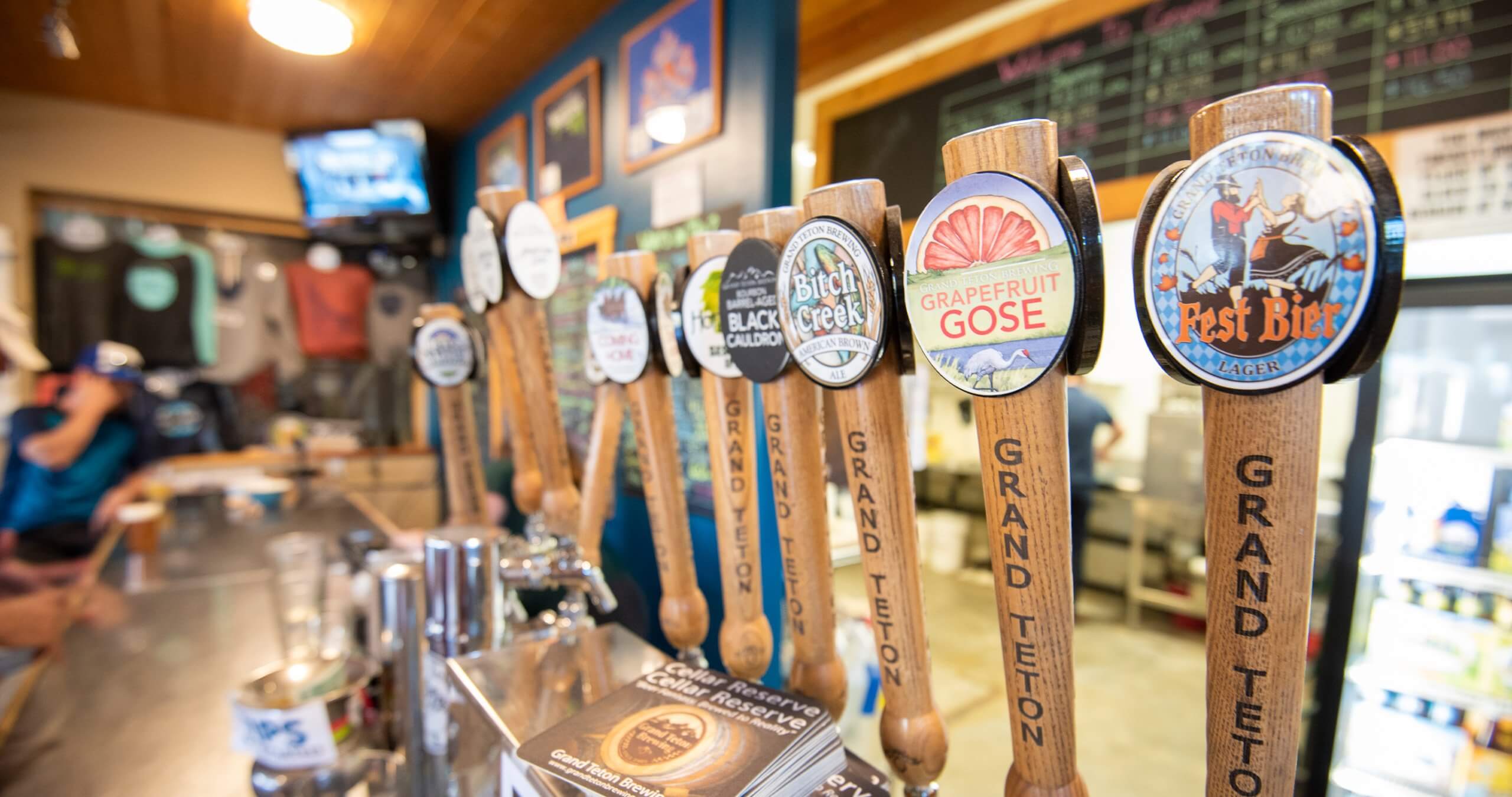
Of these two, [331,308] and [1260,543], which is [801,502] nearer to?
[1260,543]

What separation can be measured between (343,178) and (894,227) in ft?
10.5

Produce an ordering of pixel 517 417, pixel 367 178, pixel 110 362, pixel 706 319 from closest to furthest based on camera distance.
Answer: pixel 706 319
pixel 517 417
pixel 110 362
pixel 367 178

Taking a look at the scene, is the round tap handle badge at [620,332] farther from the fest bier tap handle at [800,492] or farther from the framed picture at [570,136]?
the framed picture at [570,136]

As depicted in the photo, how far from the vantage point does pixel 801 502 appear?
1.99 feet

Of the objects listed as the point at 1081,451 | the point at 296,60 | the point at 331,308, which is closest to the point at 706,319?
the point at 296,60

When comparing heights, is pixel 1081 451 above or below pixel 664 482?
below

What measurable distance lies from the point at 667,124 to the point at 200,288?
10.5ft

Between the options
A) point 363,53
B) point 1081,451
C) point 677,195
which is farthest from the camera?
point 1081,451

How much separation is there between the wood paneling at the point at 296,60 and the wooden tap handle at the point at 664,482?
47.8 inches

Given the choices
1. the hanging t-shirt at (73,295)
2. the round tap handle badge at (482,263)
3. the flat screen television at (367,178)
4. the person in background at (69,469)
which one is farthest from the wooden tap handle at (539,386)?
the hanging t-shirt at (73,295)

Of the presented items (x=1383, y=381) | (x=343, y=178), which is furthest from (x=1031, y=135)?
(x=343, y=178)

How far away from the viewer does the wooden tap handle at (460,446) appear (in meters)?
1.14

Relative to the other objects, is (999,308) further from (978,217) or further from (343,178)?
(343,178)

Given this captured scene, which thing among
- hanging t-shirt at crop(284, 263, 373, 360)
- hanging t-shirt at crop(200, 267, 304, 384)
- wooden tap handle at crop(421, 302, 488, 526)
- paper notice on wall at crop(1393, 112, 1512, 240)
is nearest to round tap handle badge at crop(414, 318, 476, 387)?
wooden tap handle at crop(421, 302, 488, 526)
